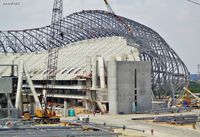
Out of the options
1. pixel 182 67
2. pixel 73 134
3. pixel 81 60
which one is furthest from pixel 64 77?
pixel 73 134

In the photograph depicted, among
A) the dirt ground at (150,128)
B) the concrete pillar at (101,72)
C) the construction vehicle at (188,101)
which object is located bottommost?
the dirt ground at (150,128)

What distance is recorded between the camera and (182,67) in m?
126

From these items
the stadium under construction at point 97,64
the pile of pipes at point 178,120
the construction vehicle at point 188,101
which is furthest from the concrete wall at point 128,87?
the construction vehicle at point 188,101

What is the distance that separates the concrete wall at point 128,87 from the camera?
80562mm

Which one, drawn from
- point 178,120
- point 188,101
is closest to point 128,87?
point 178,120

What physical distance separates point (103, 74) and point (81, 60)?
27.0 m

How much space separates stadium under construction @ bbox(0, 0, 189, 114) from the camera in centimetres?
8200

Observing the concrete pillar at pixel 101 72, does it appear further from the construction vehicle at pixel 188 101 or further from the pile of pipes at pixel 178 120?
the construction vehicle at pixel 188 101

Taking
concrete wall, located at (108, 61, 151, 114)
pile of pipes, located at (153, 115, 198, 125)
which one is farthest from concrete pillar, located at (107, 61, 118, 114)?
pile of pipes, located at (153, 115, 198, 125)

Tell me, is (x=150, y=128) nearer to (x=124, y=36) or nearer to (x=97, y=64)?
(x=97, y=64)

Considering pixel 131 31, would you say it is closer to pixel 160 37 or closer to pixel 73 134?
pixel 160 37

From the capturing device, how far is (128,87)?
81.8m

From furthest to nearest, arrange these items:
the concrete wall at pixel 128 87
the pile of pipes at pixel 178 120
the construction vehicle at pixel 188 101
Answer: the construction vehicle at pixel 188 101, the concrete wall at pixel 128 87, the pile of pipes at pixel 178 120

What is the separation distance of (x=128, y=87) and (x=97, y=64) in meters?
9.00
